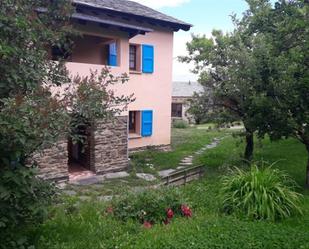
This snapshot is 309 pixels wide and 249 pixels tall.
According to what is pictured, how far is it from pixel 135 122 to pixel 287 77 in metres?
8.93

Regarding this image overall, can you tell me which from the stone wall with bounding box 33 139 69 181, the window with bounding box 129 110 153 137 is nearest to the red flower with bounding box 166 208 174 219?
the stone wall with bounding box 33 139 69 181

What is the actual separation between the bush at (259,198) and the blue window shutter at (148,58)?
9.32m

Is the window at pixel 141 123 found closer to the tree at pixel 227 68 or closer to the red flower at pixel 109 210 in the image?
the tree at pixel 227 68

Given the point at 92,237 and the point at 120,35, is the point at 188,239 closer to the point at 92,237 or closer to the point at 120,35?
the point at 92,237

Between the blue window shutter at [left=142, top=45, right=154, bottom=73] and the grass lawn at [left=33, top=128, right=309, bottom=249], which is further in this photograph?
the blue window shutter at [left=142, top=45, right=154, bottom=73]

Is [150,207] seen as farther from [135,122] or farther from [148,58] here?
[148,58]

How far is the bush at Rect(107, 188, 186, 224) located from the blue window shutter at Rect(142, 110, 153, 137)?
9188 millimetres

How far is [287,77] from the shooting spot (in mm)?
8125

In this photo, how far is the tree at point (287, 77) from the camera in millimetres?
8148

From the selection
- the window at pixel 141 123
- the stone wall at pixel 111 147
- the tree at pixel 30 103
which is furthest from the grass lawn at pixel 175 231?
the window at pixel 141 123

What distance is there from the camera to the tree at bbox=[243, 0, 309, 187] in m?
8.15

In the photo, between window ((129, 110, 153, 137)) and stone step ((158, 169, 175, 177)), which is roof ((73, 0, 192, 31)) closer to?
window ((129, 110, 153, 137))

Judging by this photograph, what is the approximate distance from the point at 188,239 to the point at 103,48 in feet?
34.3

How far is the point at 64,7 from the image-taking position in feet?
16.8
